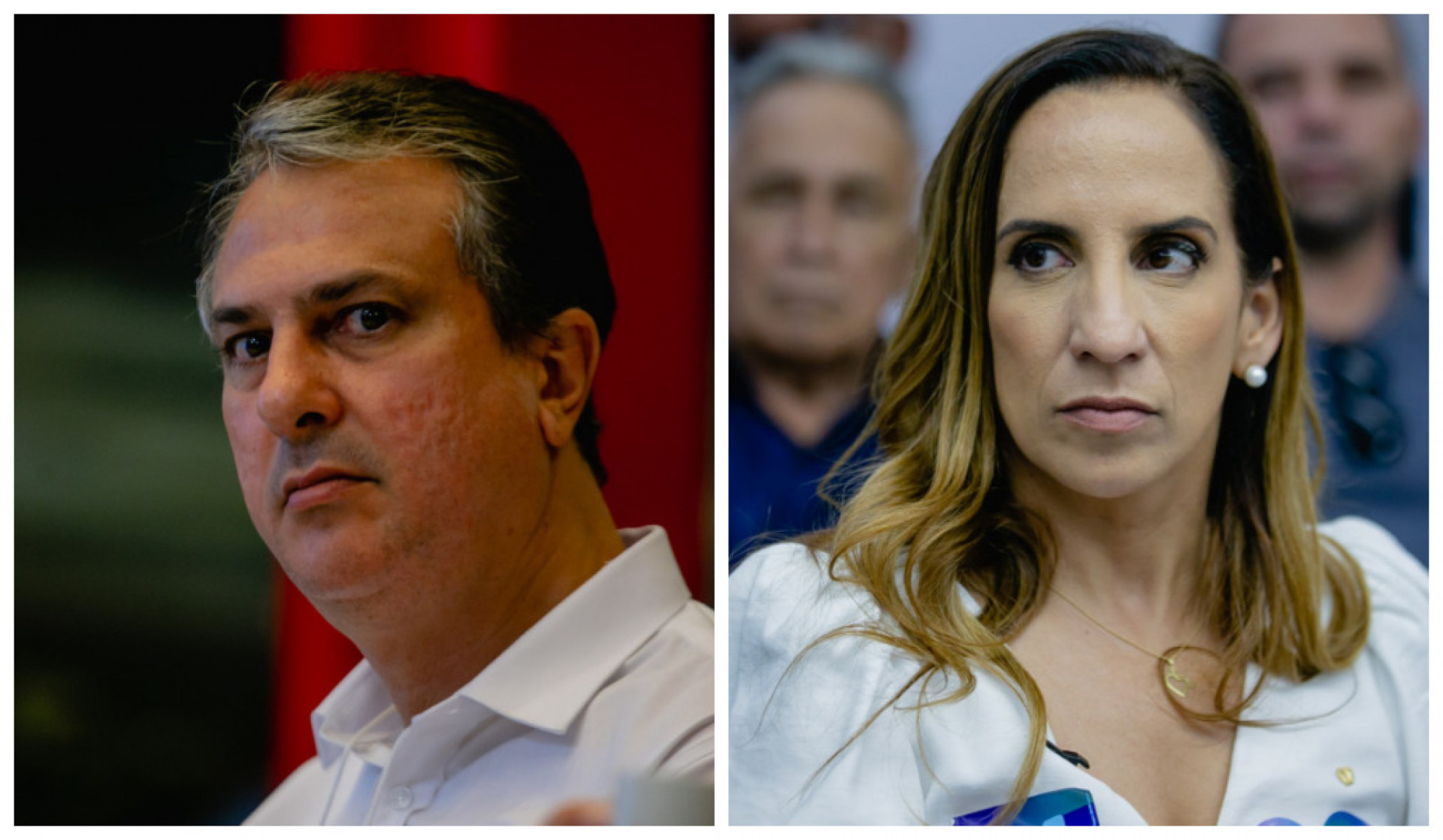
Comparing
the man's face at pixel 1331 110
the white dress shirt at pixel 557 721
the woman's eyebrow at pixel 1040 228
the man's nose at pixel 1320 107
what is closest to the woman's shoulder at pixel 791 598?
the white dress shirt at pixel 557 721

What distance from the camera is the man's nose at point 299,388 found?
250 cm

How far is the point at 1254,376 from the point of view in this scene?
2.68 meters

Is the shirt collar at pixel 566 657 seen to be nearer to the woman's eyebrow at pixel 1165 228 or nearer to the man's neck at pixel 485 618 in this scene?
the man's neck at pixel 485 618

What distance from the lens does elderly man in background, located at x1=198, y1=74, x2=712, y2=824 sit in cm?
252

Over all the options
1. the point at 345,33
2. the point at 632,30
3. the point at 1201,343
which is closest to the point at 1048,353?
the point at 1201,343

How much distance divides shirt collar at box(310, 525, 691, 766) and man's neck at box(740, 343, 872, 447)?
1.03ft

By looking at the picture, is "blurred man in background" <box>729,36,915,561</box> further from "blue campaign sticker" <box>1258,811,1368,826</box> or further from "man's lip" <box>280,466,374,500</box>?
"blue campaign sticker" <box>1258,811,1368,826</box>

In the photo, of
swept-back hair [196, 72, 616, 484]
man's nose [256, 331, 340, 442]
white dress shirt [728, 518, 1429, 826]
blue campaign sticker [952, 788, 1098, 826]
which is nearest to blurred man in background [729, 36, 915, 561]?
white dress shirt [728, 518, 1429, 826]

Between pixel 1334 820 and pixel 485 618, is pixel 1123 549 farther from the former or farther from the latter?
pixel 485 618

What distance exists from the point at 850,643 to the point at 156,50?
1559mm

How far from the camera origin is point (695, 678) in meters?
2.63

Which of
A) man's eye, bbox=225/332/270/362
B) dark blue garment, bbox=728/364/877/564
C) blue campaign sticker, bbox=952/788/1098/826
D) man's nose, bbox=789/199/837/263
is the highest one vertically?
man's nose, bbox=789/199/837/263

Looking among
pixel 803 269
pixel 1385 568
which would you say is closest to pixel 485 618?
pixel 803 269
